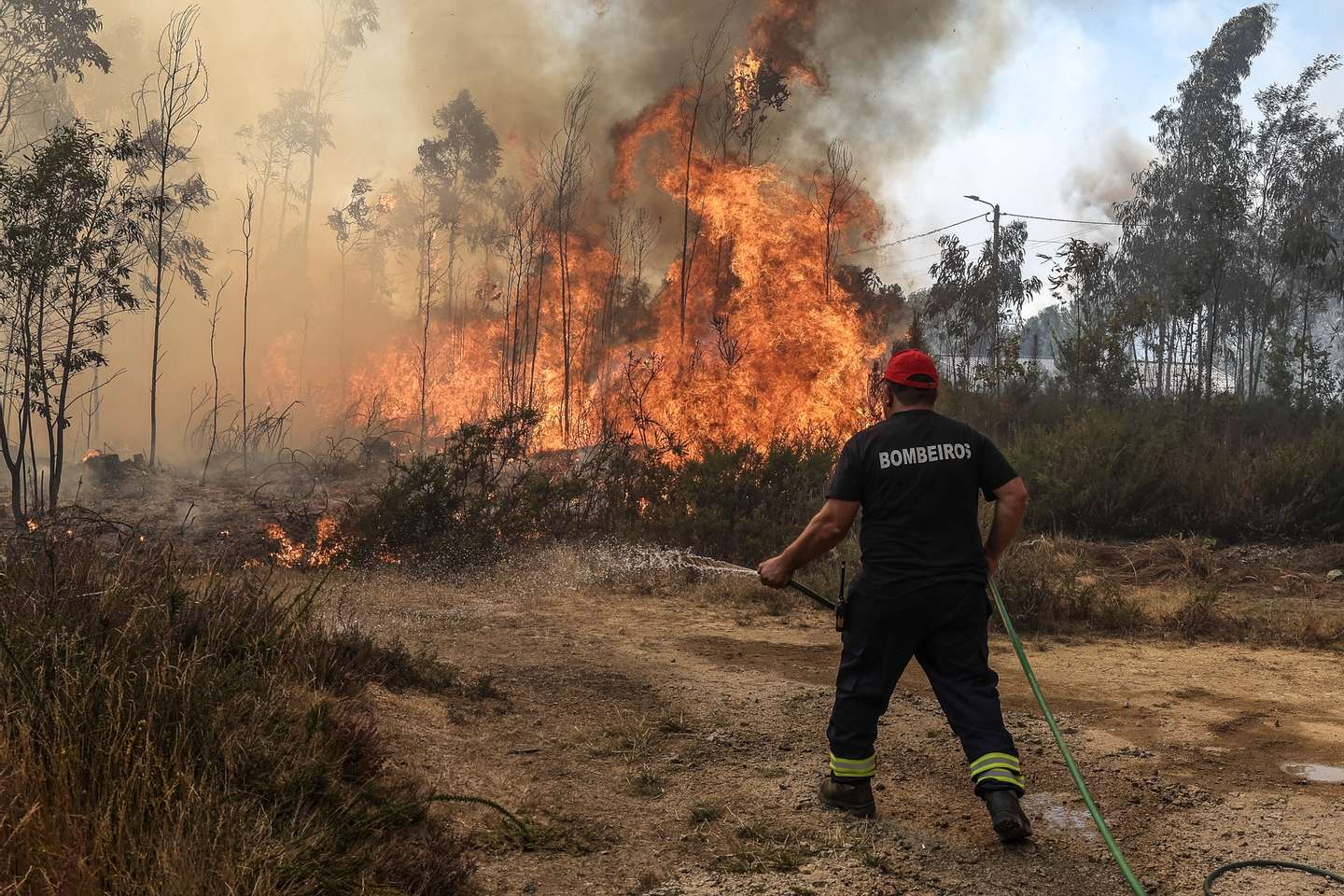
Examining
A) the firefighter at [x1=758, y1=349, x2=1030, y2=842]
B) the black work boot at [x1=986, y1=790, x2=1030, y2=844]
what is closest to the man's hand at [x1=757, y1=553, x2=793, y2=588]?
the firefighter at [x1=758, y1=349, x2=1030, y2=842]

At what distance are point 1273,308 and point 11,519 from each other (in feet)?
112

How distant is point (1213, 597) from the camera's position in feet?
25.2

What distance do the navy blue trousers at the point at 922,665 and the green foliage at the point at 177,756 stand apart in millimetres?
1552

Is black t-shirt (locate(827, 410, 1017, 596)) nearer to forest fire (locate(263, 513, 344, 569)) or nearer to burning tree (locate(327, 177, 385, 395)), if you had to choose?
forest fire (locate(263, 513, 344, 569))

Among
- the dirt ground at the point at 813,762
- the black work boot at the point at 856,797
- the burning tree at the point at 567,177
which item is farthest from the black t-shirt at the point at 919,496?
the burning tree at the point at 567,177

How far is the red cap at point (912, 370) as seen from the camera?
3795 mm

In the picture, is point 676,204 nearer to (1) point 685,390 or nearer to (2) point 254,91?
(1) point 685,390

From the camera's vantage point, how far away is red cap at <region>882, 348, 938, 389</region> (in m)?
3.79

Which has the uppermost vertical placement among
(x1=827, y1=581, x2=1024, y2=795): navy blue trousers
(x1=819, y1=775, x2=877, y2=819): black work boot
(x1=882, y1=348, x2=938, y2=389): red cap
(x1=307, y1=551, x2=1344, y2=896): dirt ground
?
(x1=882, y1=348, x2=938, y2=389): red cap

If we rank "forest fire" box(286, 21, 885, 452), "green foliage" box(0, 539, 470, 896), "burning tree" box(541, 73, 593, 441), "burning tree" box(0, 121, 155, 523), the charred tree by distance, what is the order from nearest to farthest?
"green foliage" box(0, 539, 470, 896)
"burning tree" box(0, 121, 155, 523)
"forest fire" box(286, 21, 885, 452)
"burning tree" box(541, 73, 593, 441)
the charred tree

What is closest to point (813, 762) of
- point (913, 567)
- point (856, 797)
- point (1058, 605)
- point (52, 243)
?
point (856, 797)

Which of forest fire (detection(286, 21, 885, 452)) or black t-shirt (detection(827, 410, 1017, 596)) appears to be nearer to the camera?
black t-shirt (detection(827, 410, 1017, 596))

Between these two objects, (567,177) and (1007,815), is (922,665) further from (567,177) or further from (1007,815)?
(567,177)

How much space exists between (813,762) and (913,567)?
1.31 metres
